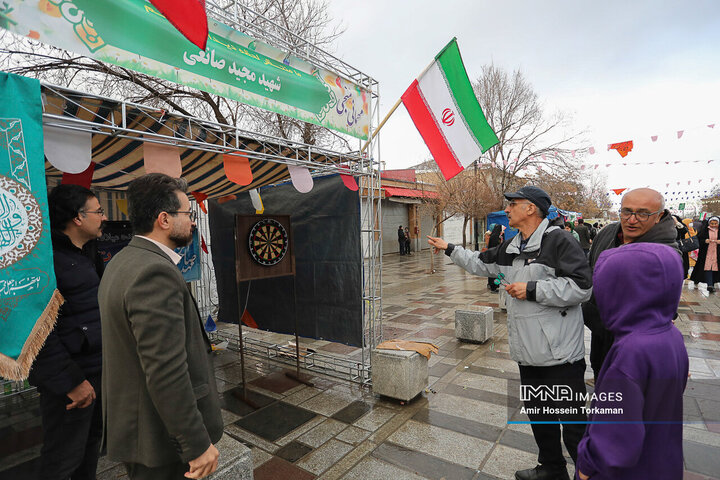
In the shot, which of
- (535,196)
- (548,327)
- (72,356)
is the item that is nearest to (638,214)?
(535,196)

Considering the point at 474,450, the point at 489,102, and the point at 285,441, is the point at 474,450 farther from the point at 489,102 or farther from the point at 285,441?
the point at 489,102

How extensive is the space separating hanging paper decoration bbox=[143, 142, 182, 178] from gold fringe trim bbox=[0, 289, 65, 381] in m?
1.25

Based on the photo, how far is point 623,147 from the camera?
11.4 m

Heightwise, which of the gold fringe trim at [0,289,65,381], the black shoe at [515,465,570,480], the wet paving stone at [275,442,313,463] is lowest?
the wet paving stone at [275,442,313,463]

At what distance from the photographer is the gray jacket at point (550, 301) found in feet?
7.54

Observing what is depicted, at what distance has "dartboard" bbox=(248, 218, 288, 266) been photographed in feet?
14.8

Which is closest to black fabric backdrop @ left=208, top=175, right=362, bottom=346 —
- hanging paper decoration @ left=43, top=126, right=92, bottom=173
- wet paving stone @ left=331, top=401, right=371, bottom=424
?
wet paving stone @ left=331, top=401, right=371, bottom=424

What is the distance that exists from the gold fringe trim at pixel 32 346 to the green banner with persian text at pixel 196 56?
1.68m

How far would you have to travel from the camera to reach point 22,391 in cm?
443

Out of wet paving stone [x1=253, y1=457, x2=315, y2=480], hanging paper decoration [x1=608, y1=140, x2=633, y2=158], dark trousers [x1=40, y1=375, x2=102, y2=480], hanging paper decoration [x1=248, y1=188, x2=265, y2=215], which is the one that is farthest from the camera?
hanging paper decoration [x1=608, y1=140, x2=633, y2=158]

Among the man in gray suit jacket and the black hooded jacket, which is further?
the black hooded jacket

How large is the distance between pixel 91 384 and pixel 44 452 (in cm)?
39

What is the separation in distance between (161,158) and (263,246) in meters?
1.82

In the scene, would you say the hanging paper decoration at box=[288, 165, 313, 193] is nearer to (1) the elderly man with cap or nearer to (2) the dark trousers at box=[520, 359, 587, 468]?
(1) the elderly man with cap
